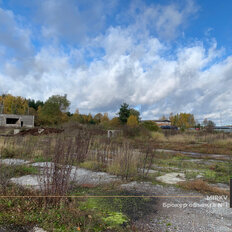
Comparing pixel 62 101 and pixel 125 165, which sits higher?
pixel 62 101

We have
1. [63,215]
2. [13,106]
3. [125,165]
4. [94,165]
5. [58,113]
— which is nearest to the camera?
[63,215]

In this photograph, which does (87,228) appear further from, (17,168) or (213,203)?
(17,168)

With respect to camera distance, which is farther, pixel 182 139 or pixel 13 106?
pixel 13 106

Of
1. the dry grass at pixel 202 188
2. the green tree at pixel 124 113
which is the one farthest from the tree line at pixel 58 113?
the dry grass at pixel 202 188

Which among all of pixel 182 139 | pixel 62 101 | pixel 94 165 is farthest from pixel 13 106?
pixel 94 165

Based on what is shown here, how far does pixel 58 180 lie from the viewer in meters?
3.10

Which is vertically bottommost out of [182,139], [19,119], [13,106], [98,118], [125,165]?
[125,165]

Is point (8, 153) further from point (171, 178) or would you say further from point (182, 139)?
point (182, 139)

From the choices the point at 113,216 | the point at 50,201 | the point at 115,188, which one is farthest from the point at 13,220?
the point at 115,188

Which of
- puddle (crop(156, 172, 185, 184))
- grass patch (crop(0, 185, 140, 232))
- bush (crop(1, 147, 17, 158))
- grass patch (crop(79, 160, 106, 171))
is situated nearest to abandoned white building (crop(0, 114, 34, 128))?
bush (crop(1, 147, 17, 158))

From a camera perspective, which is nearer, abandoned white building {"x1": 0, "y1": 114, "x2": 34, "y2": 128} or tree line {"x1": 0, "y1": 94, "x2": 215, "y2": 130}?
abandoned white building {"x1": 0, "y1": 114, "x2": 34, "y2": 128}

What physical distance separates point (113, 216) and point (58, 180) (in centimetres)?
106

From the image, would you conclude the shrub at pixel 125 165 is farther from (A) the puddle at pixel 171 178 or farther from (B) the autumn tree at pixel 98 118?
(B) the autumn tree at pixel 98 118

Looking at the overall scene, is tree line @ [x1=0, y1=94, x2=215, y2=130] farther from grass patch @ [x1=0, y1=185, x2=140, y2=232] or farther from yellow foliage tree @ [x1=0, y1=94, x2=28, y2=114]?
grass patch @ [x1=0, y1=185, x2=140, y2=232]
